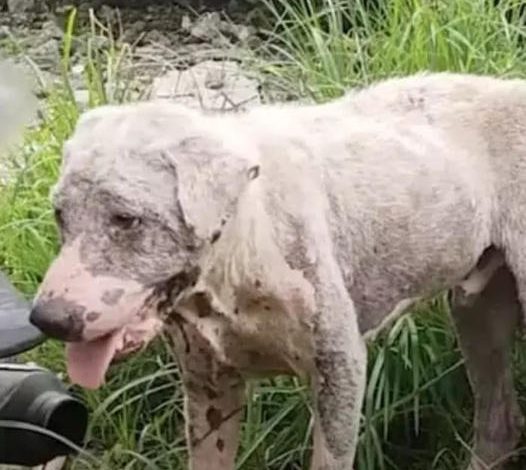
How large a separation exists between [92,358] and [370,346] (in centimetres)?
153

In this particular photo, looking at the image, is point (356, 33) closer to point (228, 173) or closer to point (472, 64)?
point (472, 64)

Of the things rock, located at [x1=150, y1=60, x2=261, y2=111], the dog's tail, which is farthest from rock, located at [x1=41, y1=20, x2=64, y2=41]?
the dog's tail

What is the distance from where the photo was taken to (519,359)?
5.15 m

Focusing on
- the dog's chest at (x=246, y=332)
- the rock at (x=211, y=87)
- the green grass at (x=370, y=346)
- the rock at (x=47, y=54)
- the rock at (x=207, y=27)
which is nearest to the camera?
the dog's chest at (x=246, y=332)

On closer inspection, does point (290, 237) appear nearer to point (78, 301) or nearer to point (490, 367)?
point (78, 301)

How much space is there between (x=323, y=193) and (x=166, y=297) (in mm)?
503

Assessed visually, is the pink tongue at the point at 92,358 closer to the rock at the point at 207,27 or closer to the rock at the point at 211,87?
the rock at the point at 211,87

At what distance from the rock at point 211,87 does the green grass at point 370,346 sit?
177 millimetres

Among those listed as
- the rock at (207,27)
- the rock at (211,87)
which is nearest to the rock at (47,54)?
the rock at (207,27)

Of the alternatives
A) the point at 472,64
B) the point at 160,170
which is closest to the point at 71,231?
the point at 160,170

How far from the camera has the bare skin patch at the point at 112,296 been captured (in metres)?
3.55

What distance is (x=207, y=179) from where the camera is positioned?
3.63 m

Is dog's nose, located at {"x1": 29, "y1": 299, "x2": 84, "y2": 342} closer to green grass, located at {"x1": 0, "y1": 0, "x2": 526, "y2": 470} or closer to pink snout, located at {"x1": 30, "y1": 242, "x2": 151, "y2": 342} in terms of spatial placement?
pink snout, located at {"x1": 30, "y1": 242, "x2": 151, "y2": 342}

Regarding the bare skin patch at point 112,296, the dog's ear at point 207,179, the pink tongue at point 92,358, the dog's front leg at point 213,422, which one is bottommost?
the dog's front leg at point 213,422
